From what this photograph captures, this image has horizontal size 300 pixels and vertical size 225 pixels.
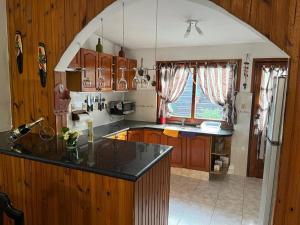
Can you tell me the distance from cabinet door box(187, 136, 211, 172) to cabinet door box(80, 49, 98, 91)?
194 cm

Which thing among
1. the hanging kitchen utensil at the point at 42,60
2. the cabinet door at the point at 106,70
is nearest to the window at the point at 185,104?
the cabinet door at the point at 106,70

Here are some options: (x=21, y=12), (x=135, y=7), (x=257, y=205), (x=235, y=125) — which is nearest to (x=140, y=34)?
(x=135, y=7)

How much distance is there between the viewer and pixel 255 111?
4023 millimetres

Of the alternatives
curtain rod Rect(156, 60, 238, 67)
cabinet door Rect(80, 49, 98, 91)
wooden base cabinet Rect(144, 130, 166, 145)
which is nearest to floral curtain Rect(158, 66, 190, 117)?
curtain rod Rect(156, 60, 238, 67)

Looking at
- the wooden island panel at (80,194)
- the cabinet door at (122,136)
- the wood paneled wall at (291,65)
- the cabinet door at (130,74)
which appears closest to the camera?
the wood paneled wall at (291,65)

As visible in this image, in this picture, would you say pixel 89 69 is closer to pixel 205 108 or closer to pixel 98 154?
pixel 98 154

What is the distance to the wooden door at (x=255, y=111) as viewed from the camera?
3.87 m

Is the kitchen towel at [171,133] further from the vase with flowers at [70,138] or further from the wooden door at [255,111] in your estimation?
the vase with flowers at [70,138]

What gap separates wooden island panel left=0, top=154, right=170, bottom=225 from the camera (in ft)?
5.17

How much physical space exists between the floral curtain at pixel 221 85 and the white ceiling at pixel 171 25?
483 millimetres

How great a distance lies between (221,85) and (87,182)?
3.22 meters

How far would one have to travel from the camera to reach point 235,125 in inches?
162

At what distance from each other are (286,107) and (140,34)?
272 cm

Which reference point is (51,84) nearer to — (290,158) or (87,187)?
(87,187)
